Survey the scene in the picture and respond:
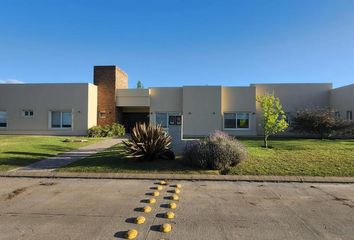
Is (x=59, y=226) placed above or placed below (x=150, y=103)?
below

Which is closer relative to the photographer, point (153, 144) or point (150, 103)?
point (153, 144)

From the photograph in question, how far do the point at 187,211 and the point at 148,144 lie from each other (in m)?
5.65

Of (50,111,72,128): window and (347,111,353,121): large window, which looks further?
(50,111,72,128): window

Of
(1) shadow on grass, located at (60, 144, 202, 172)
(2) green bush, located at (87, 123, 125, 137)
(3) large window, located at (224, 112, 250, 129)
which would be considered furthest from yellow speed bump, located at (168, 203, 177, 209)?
(3) large window, located at (224, 112, 250, 129)

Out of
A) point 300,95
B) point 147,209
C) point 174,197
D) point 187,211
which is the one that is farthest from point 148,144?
point 300,95

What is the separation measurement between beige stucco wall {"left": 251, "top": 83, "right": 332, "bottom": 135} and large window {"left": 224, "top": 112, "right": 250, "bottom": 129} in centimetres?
111

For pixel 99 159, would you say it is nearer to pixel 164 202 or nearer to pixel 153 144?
pixel 153 144

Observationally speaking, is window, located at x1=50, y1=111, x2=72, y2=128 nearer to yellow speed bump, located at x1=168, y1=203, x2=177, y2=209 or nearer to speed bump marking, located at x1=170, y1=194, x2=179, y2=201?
speed bump marking, located at x1=170, y1=194, x2=179, y2=201

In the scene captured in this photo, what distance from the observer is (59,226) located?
5156 mm

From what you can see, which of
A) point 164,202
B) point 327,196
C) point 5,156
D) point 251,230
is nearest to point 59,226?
point 164,202

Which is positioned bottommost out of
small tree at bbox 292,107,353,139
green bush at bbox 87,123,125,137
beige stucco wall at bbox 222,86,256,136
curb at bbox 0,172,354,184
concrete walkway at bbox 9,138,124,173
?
curb at bbox 0,172,354,184

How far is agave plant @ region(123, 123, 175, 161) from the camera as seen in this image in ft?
A: 37.7

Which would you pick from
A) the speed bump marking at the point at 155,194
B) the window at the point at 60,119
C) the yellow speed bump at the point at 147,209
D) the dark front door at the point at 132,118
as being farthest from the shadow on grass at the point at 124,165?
the dark front door at the point at 132,118

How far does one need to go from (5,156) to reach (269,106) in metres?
12.2
